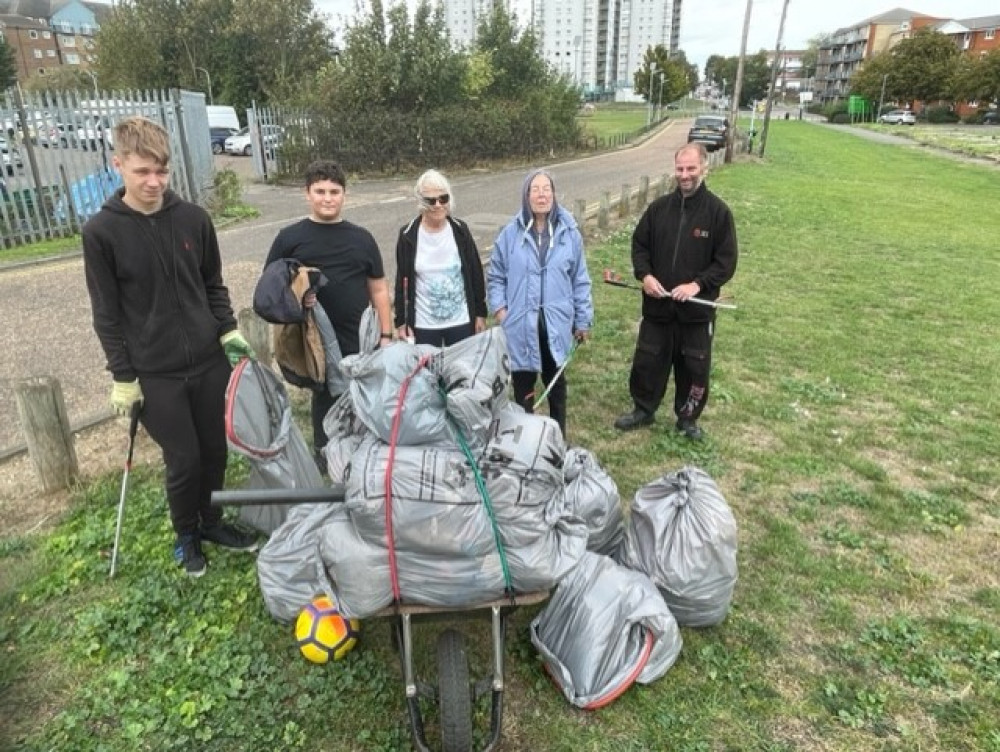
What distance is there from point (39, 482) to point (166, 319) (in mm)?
1783

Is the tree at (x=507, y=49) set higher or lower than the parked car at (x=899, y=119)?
higher

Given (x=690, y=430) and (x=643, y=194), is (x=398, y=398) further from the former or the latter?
(x=643, y=194)

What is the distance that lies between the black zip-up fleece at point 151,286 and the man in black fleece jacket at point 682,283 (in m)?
2.71

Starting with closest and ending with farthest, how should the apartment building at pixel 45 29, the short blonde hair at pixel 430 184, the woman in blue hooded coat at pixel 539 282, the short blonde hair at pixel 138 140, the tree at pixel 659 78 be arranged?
the short blonde hair at pixel 138 140 → the short blonde hair at pixel 430 184 → the woman in blue hooded coat at pixel 539 282 → the tree at pixel 659 78 → the apartment building at pixel 45 29

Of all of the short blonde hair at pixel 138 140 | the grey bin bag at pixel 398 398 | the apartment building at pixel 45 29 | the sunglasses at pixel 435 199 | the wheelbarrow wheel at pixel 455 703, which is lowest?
the wheelbarrow wheel at pixel 455 703

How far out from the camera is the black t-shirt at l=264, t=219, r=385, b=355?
350 cm

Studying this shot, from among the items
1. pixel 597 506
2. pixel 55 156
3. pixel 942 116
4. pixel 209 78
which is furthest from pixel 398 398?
pixel 942 116

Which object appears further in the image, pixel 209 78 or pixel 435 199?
pixel 209 78

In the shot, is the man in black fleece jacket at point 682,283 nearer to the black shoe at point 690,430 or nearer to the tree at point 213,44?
the black shoe at point 690,430

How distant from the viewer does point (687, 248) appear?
4.32m

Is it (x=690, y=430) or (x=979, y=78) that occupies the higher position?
(x=979, y=78)

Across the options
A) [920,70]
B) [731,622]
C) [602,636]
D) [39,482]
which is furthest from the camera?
[920,70]

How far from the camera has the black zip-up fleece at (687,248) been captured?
4254 millimetres

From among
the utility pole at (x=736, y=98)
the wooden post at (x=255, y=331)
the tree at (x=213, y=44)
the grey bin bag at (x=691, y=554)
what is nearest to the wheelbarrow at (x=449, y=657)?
the grey bin bag at (x=691, y=554)
